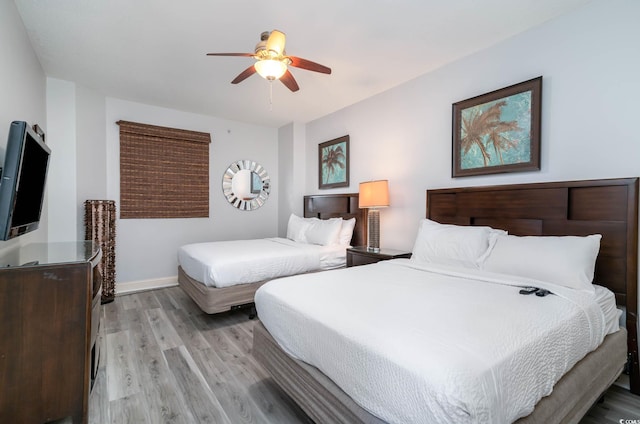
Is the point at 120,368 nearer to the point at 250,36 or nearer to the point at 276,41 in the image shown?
the point at 276,41

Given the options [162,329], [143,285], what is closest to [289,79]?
[162,329]

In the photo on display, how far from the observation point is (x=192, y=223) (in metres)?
4.61

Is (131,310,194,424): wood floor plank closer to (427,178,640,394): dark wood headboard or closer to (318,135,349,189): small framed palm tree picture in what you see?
(427,178,640,394): dark wood headboard

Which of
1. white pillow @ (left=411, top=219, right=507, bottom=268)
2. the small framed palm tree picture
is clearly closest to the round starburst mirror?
the small framed palm tree picture

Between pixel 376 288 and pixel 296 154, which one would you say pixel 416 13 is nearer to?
pixel 376 288

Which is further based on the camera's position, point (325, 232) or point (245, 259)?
point (325, 232)

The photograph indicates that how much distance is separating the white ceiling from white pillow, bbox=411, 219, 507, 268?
1.64 metres

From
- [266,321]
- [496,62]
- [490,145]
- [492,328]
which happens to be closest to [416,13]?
[496,62]

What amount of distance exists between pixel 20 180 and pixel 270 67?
1601 millimetres

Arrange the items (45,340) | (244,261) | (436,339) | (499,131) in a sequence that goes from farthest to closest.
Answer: (244,261) < (499,131) < (45,340) < (436,339)

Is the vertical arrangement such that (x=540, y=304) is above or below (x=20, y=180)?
below

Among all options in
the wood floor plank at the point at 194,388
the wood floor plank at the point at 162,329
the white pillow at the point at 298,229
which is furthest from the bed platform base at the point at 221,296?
the white pillow at the point at 298,229

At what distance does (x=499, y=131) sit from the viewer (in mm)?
2631

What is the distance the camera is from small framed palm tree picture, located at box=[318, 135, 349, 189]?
14.1 feet
